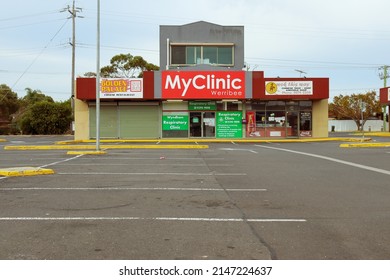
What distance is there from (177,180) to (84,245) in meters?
5.90

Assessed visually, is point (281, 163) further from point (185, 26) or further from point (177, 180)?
point (185, 26)

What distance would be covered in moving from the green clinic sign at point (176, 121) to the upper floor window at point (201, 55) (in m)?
5.37

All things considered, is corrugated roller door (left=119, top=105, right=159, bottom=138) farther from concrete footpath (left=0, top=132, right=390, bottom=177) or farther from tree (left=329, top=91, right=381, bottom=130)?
tree (left=329, top=91, right=381, bottom=130)

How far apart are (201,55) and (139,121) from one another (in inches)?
315

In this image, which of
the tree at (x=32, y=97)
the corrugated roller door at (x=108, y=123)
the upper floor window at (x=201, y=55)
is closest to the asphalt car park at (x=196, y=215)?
the corrugated roller door at (x=108, y=123)

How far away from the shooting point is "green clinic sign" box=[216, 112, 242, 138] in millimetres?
32375

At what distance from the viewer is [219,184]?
34.3 ft

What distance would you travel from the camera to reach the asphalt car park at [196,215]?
16.7ft

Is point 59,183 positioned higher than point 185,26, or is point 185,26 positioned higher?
point 185,26

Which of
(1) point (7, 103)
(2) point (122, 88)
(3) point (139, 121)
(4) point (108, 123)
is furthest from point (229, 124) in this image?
(1) point (7, 103)

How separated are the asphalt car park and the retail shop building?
61.9ft

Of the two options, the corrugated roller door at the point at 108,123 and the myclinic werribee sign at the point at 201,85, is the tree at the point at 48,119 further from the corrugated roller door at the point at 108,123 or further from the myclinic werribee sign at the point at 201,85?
the myclinic werribee sign at the point at 201,85

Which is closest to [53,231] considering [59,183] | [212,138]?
[59,183]

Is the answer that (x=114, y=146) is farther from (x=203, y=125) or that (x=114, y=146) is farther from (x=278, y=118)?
(x=278, y=118)
